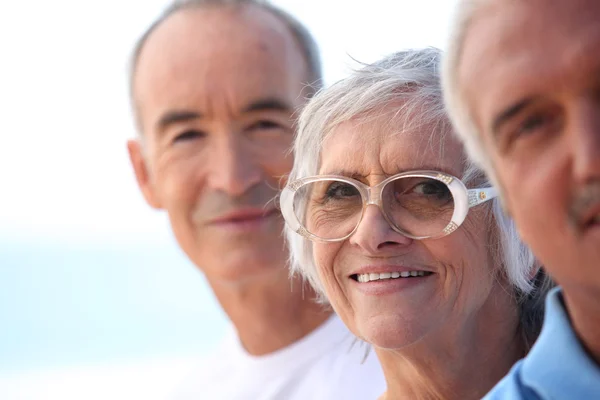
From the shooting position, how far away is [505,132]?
5.14 feet

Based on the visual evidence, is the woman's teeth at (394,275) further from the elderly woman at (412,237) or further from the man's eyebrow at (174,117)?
the man's eyebrow at (174,117)

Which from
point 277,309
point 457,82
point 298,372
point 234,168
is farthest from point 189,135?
point 457,82

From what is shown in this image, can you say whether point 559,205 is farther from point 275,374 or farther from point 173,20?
point 173,20

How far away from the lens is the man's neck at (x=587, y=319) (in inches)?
64.1

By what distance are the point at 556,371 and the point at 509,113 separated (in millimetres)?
465

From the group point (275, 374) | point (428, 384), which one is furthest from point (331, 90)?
point (275, 374)

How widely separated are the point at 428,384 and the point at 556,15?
1.31 meters

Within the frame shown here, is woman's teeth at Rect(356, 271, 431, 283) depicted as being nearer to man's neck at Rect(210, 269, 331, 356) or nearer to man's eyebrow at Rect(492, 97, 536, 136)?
man's eyebrow at Rect(492, 97, 536, 136)

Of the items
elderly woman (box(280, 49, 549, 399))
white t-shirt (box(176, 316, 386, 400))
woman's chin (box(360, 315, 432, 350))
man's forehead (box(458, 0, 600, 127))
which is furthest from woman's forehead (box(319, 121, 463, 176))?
white t-shirt (box(176, 316, 386, 400))

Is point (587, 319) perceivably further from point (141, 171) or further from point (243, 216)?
point (141, 171)

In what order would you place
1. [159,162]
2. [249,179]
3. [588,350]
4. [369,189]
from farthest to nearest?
[159,162]
[249,179]
[369,189]
[588,350]

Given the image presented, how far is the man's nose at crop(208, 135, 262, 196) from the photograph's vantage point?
3.40m

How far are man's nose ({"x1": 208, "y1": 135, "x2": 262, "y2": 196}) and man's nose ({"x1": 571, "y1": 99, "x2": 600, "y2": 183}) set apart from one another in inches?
81.1

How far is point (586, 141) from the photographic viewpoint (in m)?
1.43
